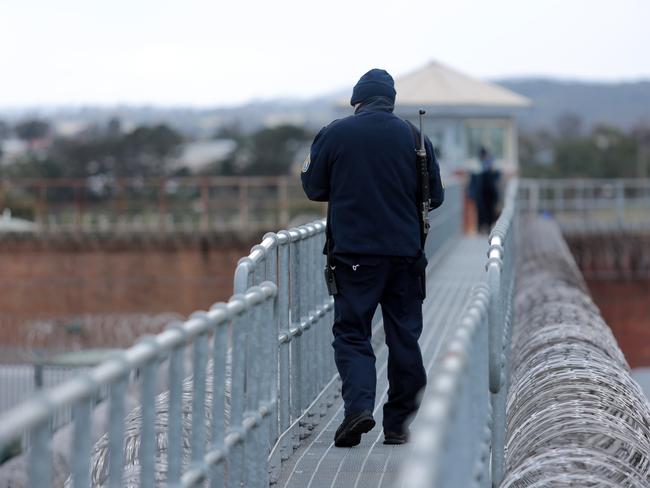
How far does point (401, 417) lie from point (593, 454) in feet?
5.61

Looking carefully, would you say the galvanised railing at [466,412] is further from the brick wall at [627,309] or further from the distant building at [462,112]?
the brick wall at [627,309]

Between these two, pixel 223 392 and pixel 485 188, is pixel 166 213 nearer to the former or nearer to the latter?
pixel 485 188

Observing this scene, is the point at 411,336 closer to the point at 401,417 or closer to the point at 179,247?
the point at 401,417

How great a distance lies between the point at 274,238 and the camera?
6816mm

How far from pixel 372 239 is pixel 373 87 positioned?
28.6 inches

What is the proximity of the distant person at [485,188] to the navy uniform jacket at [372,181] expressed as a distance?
18.8 metres

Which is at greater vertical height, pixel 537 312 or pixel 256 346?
pixel 256 346

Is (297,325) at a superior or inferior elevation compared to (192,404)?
inferior

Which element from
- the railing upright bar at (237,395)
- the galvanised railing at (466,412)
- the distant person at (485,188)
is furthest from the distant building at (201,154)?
the railing upright bar at (237,395)

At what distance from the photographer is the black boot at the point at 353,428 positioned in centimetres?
675

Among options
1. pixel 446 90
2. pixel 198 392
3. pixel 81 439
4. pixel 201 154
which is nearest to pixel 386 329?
pixel 198 392

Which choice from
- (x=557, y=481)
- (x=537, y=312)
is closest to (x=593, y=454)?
(x=557, y=481)

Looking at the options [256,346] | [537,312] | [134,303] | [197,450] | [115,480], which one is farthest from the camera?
[134,303]

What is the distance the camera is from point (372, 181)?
6.73 meters
